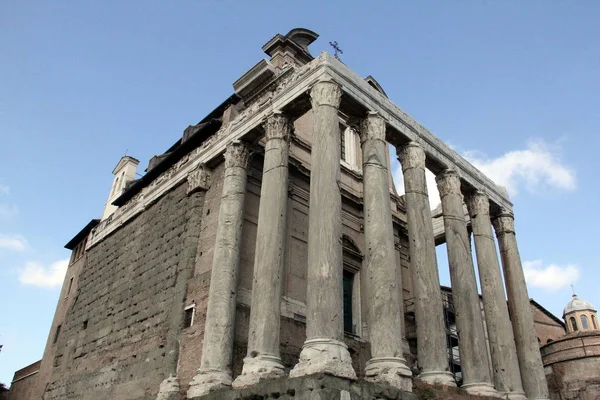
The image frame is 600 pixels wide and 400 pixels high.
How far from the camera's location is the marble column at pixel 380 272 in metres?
8.84

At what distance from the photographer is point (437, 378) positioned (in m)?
9.86

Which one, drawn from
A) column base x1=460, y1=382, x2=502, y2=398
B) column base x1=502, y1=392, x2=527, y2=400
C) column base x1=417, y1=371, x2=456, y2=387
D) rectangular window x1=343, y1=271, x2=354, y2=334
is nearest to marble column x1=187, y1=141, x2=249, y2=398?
rectangular window x1=343, y1=271, x2=354, y2=334

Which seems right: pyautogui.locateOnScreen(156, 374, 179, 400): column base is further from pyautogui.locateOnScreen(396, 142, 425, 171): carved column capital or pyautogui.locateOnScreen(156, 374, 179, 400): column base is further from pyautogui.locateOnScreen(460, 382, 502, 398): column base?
pyautogui.locateOnScreen(396, 142, 425, 171): carved column capital

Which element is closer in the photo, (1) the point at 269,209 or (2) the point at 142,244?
(1) the point at 269,209

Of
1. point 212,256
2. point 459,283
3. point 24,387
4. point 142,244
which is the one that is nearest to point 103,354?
point 142,244

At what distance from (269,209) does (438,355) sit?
14.9 ft

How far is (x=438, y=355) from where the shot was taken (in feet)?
33.4

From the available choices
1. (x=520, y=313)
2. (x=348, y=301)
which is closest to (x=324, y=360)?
(x=348, y=301)

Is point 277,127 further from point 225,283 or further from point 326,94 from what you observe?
point 225,283

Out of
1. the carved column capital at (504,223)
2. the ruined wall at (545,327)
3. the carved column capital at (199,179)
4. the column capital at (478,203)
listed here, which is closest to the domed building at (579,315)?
the ruined wall at (545,327)

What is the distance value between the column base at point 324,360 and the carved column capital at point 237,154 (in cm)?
574

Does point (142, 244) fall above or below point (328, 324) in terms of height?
above

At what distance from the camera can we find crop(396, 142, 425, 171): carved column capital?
12680 millimetres

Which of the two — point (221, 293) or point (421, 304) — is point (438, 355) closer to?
point (421, 304)
